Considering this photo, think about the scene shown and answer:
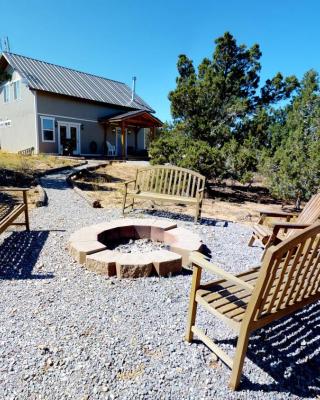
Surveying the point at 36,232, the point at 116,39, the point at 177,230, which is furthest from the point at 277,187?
the point at 116,39

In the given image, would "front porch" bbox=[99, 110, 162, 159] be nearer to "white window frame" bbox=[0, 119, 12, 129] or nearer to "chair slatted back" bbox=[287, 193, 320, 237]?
"white window frame" bbox=[0, 119, 12, 129]

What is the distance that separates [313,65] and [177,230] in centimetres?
876

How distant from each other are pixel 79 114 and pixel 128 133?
4.55 metres

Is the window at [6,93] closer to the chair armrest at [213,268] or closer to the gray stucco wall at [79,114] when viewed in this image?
the gray stucco wall at [79,114]

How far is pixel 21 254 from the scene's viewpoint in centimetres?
372

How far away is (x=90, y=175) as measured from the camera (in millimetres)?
11852

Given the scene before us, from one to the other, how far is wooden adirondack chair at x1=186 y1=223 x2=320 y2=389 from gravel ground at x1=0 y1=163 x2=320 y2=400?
0.25 metres

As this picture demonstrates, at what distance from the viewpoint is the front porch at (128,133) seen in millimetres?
19141

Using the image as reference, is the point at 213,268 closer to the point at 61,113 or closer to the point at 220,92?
the point at 220,92

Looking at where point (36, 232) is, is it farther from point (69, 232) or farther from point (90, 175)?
point (90, 175)

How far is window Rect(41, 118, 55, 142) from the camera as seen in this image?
17266 mm

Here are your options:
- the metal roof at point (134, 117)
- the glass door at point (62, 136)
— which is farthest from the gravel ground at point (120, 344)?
the metal roof at point (134, 117)

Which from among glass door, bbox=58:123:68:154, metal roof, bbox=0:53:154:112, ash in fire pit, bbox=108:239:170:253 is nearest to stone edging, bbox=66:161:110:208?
ash in fire pit, bbox=108:239:170:253

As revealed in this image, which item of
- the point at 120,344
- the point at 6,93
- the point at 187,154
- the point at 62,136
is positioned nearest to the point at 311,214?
the point at 120,344
